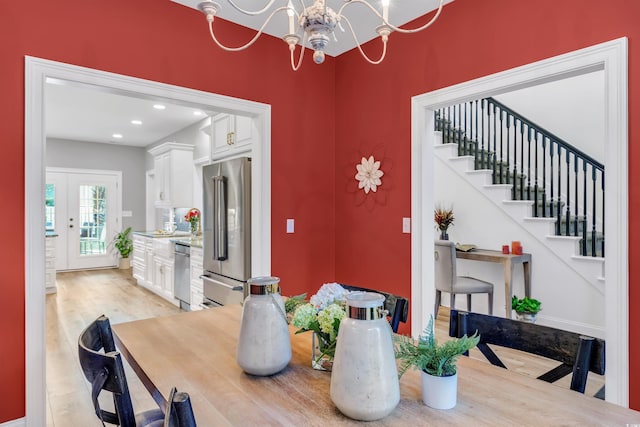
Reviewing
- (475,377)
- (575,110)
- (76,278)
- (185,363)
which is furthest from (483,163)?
(76,278)

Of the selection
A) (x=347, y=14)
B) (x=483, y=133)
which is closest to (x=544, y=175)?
(x=483, y=133)

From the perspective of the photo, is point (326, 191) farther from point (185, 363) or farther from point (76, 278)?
point (76, 278)

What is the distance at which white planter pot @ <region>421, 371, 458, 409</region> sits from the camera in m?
0.94

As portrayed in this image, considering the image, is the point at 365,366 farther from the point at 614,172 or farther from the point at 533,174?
the point at 533,174

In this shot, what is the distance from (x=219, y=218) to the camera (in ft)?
11.6

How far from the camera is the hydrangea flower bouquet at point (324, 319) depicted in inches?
43.0

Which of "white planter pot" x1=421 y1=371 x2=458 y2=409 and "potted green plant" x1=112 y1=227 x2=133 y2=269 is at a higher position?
→ "white planter pot" x1=421 y1=371 x2=458 y2=409

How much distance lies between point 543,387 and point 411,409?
1.38 feet

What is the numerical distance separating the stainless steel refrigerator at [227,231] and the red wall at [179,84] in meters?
0.29

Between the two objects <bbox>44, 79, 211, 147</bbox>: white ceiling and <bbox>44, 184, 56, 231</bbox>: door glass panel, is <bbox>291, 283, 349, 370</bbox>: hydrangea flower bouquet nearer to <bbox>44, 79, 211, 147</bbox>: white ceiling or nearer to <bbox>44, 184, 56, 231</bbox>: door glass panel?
<bbox>44, 79, 211, 147</bbox>: white ceiling

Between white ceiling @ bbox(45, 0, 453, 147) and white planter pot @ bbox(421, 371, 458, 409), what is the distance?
7.89ft

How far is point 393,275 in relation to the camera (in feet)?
9.82

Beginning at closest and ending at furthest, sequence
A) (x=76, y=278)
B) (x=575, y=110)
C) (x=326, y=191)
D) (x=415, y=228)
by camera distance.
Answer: (x=415, y=228)
(x=326, y=191)
(x=575, y=110)
(x=76, y=278)

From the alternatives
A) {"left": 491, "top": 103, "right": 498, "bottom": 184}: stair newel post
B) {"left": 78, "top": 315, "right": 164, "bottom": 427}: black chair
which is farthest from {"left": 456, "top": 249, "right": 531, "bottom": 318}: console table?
{"left": 78, "top": 315, "right": 164, "bottom": 427}: black chair
